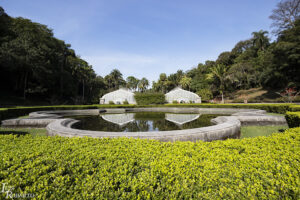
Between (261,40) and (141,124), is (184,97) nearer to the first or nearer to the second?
(141,124)

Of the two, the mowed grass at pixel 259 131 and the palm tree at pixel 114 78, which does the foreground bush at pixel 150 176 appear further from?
the palm tree at pixel 114 78

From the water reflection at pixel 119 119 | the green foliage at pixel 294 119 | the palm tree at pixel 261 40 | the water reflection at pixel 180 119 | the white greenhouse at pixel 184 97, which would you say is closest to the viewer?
the green foliage at pixel 294 119

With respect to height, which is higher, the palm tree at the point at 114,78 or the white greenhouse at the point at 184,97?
the palm tree at the point at 114,78

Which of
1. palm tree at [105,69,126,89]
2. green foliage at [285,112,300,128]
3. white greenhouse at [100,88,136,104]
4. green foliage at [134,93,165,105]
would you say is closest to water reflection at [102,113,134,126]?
green foliage at [285,112,300,128]

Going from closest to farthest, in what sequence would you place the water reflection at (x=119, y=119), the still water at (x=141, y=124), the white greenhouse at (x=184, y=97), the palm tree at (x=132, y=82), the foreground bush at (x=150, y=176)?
the foreground bush at (x=150, y=176) → the still water at (x=141, y=124) → the water reflection at (x=119, y=119) → the white greenhouse at (x=184, y=97) → the palm tree at (x=132, y=82)

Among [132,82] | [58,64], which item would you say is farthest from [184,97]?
[132,82]

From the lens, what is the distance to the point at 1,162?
6.67 ft

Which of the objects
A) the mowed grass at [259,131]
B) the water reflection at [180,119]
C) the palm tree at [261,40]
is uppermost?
the palm tree at [261,40]

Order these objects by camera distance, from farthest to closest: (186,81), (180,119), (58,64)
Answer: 1. (186,81)
2. (58,64)
3. (180,119)

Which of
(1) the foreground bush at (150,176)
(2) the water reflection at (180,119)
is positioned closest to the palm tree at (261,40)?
(2) the water reflection at (180,119)

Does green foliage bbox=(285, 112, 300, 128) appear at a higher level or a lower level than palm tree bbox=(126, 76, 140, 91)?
lower

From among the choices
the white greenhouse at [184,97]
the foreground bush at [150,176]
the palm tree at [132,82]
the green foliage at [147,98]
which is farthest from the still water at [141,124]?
the palm tree at [132,82]

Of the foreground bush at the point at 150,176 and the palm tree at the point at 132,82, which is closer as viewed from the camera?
the foreground bush at the point at 150,176

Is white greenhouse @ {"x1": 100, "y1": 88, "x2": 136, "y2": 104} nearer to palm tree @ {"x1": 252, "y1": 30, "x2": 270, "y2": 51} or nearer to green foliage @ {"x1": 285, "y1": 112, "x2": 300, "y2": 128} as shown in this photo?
green foliage @ {"x1": 285, "y1": 112, "x2": 300, "y2": 128}
